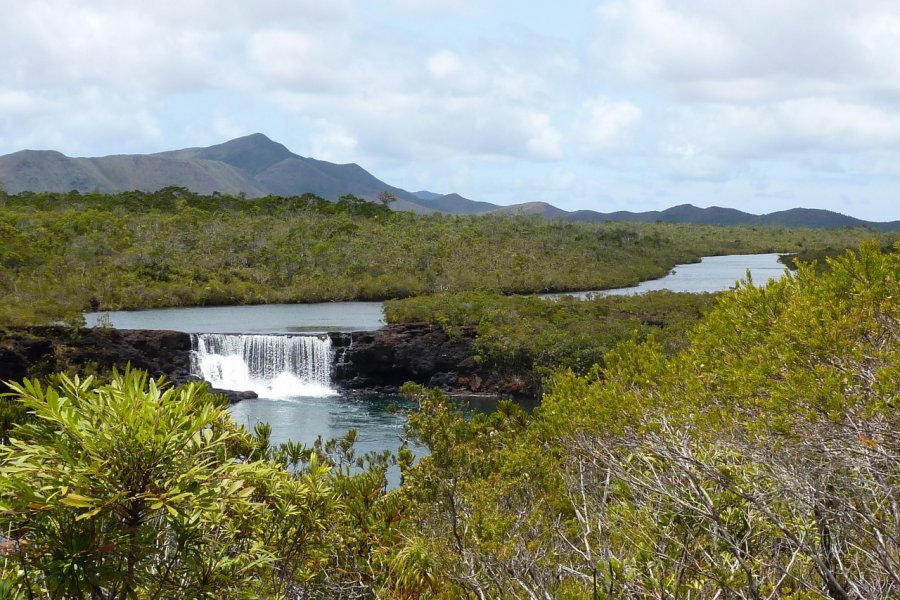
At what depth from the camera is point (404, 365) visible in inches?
1458

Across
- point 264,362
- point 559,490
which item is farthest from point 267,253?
point 559,490

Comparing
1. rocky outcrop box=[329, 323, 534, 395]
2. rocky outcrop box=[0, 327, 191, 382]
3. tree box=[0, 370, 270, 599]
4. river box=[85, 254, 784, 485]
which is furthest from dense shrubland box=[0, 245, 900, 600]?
rocky outcrop box=[329, 323, 534, 395]

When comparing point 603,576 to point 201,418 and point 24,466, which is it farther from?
point 24,466

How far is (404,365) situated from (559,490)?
27.2 metres

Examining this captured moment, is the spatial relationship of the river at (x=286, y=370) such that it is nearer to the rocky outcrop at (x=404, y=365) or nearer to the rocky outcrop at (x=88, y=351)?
the rocky outcrop at (x=404, y=365)

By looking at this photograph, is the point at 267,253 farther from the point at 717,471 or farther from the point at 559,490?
the point at 717,471

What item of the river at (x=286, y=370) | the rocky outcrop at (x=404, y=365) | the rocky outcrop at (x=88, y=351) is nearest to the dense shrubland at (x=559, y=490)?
the river at (x=286, y=370)

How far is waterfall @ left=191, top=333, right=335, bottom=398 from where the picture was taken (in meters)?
35.8

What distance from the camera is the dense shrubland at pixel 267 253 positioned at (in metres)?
55.8

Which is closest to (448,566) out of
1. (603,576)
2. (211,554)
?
(603,576)

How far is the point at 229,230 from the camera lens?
71.5 metres

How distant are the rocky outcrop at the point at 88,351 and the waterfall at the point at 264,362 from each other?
2.98 ft

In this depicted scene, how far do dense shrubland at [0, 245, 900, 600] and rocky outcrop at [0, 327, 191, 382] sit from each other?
944 inches

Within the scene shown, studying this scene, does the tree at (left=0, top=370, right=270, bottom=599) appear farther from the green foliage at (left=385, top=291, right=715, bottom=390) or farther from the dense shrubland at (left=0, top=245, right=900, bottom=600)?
the green foliage at (left=385, top=291, right=715, bottom=390)
